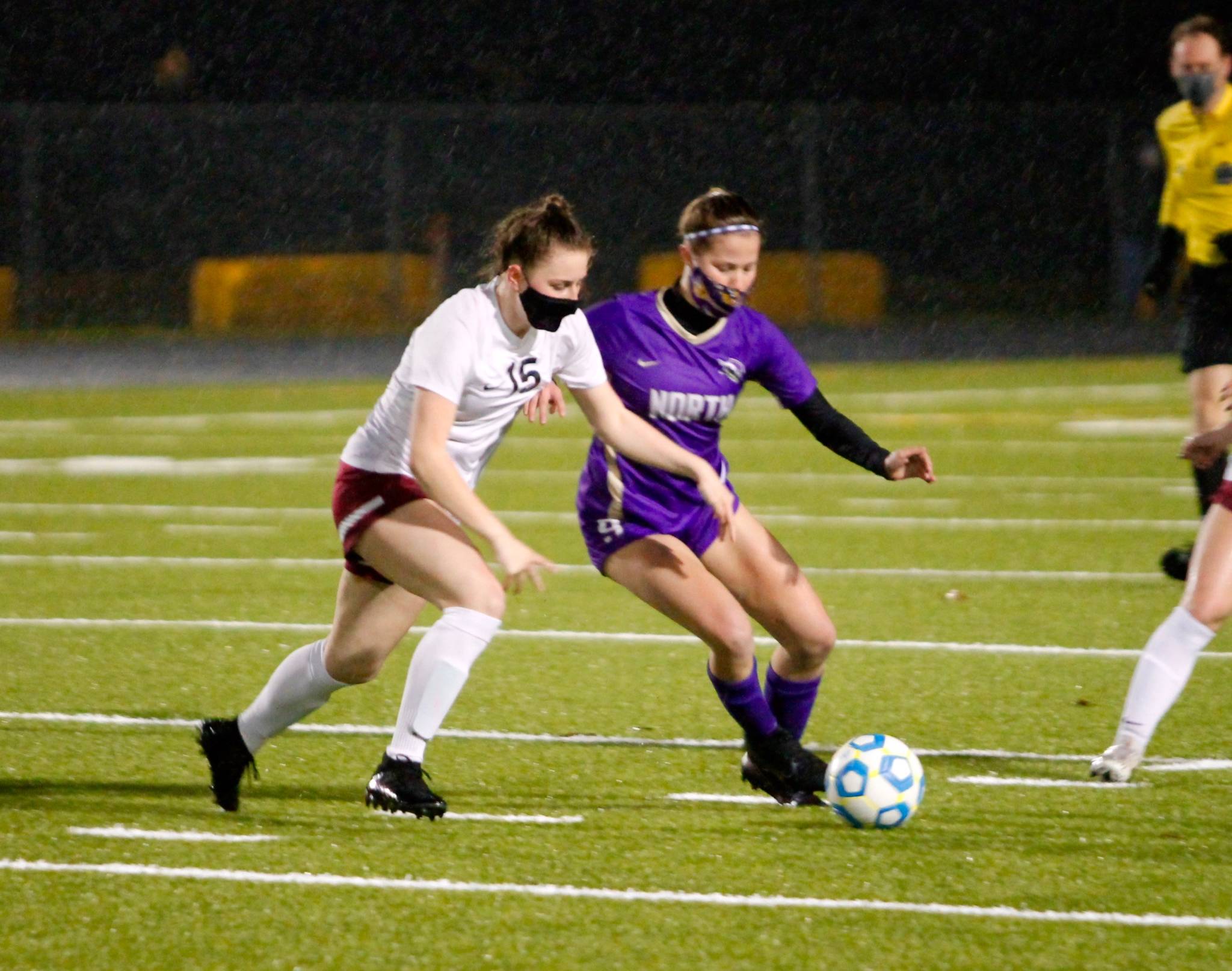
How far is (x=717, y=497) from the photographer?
5.41m

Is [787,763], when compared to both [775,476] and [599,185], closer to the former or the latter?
[775,476]

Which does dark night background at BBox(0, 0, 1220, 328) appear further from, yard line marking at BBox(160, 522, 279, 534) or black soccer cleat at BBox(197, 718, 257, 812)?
black soccer cleat at BBox(197, 718, 257, 812)

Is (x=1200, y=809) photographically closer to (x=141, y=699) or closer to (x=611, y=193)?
(x=141, y=699)

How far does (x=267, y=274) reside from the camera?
28250 mm

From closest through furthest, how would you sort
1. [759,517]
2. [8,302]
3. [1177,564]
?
[1177,564] < [759,517] < [8,302]

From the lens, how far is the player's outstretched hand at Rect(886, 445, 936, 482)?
563 centimetres

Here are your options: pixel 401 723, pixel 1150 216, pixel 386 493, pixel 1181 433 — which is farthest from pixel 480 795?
pixel 1150 216

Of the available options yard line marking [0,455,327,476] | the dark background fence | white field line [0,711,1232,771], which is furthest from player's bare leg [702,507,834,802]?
the dark background fence

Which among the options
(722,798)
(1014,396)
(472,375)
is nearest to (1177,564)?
(722,798)

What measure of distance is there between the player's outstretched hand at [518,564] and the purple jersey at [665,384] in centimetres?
82

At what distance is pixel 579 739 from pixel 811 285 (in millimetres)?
22399

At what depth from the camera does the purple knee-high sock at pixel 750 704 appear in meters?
5.69

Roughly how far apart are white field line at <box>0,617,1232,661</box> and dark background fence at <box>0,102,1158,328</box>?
19.7m

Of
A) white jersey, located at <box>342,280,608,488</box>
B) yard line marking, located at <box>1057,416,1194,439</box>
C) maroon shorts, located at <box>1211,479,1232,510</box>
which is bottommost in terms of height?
yard line marking, located at <box>1057,416,1194,439</box>
